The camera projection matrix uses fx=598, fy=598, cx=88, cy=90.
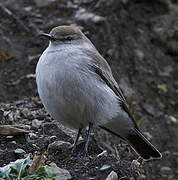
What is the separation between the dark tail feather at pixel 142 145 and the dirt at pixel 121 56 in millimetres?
320

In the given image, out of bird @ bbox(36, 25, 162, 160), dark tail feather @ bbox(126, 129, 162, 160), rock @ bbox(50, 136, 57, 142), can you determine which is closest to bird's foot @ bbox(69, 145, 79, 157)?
bird @ bbox(36, 25, 162, 160)

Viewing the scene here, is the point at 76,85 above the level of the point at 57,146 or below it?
above

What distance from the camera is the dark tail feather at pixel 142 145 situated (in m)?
6.90

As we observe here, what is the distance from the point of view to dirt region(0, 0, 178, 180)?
25.7ft

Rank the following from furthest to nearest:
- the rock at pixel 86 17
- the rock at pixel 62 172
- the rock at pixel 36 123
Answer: the rock at pixel 86 17 < the rock at pixel 36 123 < the rock at pixel 62 172

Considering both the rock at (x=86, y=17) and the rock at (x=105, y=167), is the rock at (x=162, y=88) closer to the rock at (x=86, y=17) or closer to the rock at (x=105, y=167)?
the rock at (x=86, y=17)

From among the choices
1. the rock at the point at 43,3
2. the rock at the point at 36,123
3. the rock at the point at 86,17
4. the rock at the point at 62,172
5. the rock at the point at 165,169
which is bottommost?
the rock at the point at 165,169

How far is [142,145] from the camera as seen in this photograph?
23.0 feet

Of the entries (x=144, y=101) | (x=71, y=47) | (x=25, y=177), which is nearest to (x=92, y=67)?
(x=71, y=47)

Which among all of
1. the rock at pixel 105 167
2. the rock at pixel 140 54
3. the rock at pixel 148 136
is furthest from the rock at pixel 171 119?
the rock at pixel 105 167

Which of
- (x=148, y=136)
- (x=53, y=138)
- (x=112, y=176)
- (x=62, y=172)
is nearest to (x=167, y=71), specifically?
(x=148, y=136)

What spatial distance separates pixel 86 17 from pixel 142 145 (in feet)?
10.2

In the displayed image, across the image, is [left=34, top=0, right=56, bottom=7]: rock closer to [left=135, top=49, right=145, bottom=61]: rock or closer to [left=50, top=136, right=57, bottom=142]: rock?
[left=135, top=49, right=145, bottom=61]: rock

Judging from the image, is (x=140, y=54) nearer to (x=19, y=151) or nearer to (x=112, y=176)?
(x=19, y=151)
